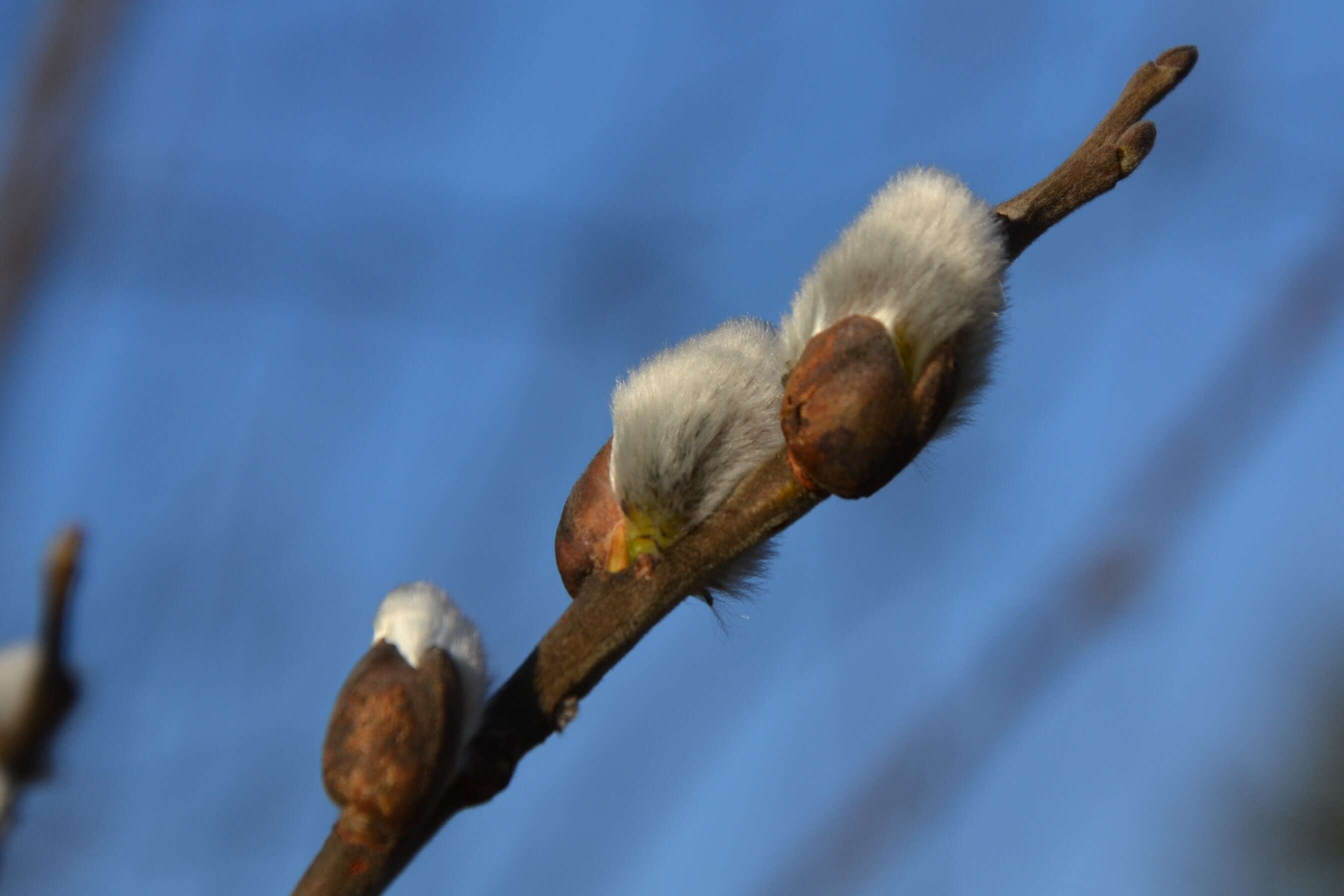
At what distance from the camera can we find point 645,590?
0.79m

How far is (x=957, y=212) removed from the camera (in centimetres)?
73

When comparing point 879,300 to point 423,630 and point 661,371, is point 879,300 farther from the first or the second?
point 423,630

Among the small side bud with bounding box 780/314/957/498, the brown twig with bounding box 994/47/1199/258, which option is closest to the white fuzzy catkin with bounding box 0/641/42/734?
the small side bud with bounding box 780/314/957/498

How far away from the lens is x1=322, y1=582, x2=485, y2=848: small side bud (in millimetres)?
677

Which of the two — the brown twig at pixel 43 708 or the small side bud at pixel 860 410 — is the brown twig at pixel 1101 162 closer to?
the small side bud at pixel 860 410

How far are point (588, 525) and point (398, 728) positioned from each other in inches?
8.5

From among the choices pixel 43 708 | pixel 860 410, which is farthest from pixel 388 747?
pixel 43 708

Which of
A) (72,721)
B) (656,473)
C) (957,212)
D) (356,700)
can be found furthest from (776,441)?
(72,721)

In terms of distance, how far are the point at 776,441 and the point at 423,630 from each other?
276 mm

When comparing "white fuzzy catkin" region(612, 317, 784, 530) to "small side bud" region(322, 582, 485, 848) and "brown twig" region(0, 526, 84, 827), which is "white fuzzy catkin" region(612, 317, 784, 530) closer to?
"small side bud" region(322, 582, 485, 848)

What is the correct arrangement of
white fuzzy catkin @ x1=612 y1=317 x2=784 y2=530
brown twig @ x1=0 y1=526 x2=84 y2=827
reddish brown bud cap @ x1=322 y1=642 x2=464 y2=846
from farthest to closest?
1. brown twig @ x1=0 y1=526 x2=84 y2=827
2. white fuzzy catkin @ x1=612 y1=317 x2=784 y2=530
3. reddish brown bud cap @ x1=322 y1=642 x2=464 y2=846

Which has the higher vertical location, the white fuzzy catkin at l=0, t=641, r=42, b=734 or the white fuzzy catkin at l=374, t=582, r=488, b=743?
the white fuzzy catkin at l=0, t=641, r=42, b=734

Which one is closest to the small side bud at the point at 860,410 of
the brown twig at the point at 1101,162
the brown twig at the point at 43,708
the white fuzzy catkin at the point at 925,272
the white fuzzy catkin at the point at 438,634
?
the white fuzzy catkin at the point at 925,272

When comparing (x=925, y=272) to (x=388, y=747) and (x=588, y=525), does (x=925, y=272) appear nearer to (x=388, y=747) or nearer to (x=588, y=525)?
(x=588, y=525)
